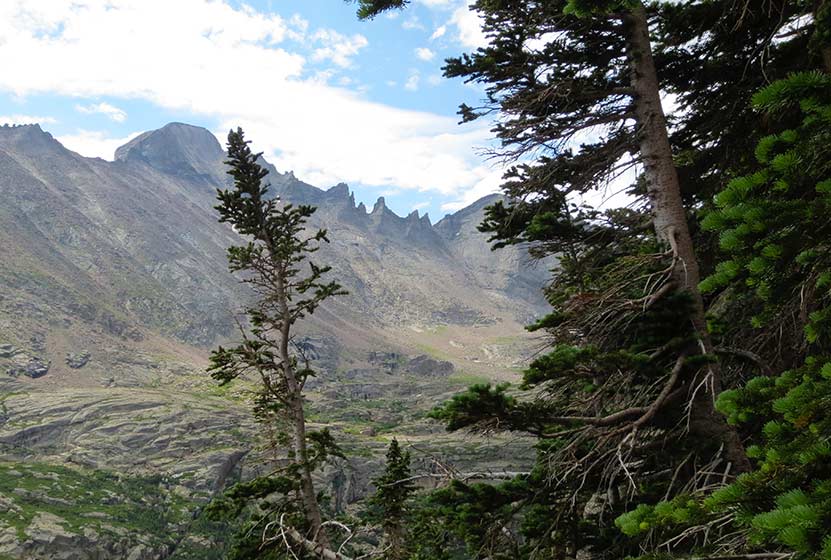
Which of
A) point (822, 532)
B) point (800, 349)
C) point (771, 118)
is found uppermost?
point (771, 118)

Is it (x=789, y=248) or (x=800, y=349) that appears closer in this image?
(x=789, y=248)

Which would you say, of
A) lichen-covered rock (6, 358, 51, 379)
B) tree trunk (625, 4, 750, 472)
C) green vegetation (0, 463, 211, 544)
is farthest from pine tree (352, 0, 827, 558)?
lichen-covered rock (6, 358, 51, 379)

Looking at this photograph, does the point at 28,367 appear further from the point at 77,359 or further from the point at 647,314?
the point at 647,314

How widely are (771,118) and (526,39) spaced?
12.2ft

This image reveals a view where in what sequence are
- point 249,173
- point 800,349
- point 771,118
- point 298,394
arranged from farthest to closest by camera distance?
point 249,173, point 298,394, point 771,118, point 800,349

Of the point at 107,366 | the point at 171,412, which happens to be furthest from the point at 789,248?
the point at 107,366

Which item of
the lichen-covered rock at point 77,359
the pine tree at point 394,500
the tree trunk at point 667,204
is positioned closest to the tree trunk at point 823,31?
the tree trunk at point 667,204

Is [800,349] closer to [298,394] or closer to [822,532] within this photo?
[822,532]

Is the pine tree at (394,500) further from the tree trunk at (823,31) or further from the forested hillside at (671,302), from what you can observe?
→ the tree trunk at (823,31)

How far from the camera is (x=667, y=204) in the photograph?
22.9 ft

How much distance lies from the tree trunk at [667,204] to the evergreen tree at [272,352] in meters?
8.50

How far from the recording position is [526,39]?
815cm

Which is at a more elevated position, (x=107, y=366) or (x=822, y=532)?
(x=822, y=532)

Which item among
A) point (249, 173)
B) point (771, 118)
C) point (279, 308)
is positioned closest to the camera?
point (771, 118)
